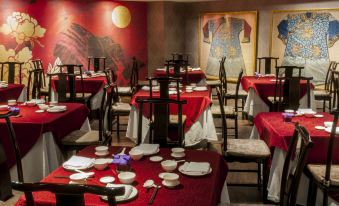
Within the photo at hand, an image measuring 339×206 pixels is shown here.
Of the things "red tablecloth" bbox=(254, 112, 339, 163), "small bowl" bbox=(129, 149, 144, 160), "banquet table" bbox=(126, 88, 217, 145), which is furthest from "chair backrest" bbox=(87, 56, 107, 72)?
"small bowl" bbox=(129, 149, 144, 160)

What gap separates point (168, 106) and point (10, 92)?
310cm

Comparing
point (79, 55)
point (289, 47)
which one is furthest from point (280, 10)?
point (79, 55)

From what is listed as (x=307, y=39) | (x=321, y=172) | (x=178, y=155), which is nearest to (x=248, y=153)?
(x=321, y=172)

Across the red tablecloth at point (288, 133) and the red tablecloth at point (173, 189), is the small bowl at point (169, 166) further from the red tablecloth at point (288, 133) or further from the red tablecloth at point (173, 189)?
the red tablecloth at point (288, 133)

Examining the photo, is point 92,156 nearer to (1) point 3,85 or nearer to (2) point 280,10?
(1) point 3,85

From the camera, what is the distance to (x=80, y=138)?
12.1 ft

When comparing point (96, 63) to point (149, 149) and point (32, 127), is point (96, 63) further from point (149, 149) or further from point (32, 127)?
point (149, 149)

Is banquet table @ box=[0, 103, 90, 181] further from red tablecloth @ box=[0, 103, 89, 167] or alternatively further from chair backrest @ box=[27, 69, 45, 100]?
chair backrest @ box=[27, 69, 45, 100]

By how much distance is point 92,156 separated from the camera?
239cm

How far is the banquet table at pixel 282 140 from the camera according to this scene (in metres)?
2.86

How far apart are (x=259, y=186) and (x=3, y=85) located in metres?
3.92

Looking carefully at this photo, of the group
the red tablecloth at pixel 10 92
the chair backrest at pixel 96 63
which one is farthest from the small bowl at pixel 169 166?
the chair backrest at pixel 96 63

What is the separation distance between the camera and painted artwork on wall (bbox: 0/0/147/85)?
7.69m

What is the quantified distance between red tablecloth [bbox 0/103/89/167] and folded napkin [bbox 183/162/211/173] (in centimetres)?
159
